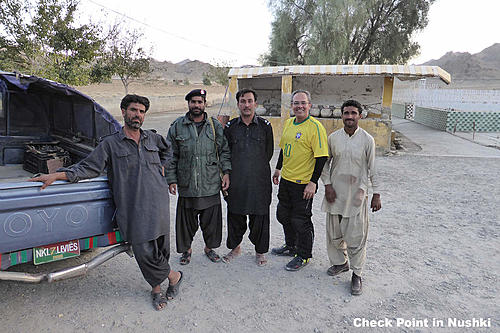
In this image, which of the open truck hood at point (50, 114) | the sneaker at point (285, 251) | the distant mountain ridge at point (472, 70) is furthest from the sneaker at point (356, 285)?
the distant mountain ridge at point (472, 70)

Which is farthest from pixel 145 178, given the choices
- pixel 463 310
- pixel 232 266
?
pixel 463 310

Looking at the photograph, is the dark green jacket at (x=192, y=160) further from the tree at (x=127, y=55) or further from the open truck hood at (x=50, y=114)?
the tree at (x=127, y=55)

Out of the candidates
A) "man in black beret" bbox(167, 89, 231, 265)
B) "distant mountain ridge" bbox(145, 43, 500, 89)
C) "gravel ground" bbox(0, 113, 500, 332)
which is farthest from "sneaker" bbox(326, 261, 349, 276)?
"distant mountain ridge" bbox(145, 43, 500, 89)

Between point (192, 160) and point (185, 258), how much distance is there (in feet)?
3.45

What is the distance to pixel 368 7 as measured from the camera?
1853 cm

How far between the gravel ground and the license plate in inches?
21.5

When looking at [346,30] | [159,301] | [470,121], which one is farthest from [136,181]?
[470,121]

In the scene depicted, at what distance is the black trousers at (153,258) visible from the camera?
103 inches

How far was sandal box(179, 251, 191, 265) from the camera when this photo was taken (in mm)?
3516

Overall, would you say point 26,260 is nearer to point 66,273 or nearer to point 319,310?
point 66,273

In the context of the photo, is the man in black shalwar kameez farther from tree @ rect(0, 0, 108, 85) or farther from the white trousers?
tree @ rect(0, 0, 108, 85)

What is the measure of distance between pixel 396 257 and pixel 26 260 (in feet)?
11.2

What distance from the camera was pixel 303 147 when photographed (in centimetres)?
323

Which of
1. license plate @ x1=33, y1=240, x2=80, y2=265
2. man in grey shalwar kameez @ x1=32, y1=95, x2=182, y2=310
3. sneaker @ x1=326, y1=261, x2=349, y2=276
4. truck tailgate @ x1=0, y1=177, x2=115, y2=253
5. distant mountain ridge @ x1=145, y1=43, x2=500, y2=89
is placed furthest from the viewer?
distant mountain ridge @ x1=145, y1=43, x2=500, y2=89
